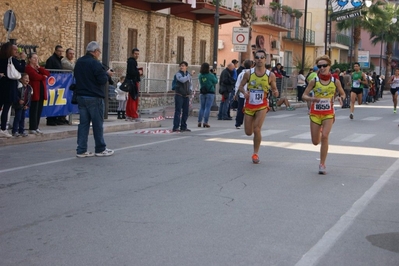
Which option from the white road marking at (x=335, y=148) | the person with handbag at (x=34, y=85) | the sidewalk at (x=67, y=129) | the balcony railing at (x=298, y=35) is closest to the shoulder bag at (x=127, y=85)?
the sidewalk at (x=67, y=129)

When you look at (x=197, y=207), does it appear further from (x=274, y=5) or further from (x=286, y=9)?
(x=286, y=9)

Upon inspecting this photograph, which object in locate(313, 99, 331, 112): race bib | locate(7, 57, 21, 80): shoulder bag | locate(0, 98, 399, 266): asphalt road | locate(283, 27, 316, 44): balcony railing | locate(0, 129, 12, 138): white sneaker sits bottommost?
locate(0, 98, 399, 266): asphalt road

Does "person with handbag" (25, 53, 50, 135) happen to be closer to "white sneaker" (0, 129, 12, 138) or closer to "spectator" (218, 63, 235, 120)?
"white sneaker" (0, 129, 12, 138)

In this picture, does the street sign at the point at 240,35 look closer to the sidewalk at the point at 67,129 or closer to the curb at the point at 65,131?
the sidewalk at the point at 67,129

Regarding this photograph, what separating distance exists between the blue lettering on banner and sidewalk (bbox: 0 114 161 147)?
1.21 feet

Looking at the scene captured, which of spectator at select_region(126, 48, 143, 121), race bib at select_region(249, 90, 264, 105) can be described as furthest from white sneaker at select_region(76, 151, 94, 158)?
spectator at select_region(126, 48, 143, 121)

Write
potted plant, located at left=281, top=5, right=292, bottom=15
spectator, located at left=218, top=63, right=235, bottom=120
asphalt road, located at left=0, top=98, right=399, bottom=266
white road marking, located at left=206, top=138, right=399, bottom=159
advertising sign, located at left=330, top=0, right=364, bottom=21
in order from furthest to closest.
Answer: advertising sign, located at left=330, top=0, right=364, bottom=21 < potted plant, located at left=281, top=5, right=292, bottom=15 < spectator, located at left=218, top=63, right=235, bottom=120 < white road marking, located at left=206, top=138, right=399, bottom=159 < asphalt road, located at left=0, top=98, right=399, bottom=266

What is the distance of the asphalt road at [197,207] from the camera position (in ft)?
20.9

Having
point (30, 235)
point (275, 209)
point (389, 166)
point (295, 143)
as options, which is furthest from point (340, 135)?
point (30, 235)

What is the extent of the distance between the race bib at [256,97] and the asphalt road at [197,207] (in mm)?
1028

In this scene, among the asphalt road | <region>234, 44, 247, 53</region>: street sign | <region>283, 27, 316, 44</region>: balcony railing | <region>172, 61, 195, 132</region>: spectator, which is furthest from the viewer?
<region>283, 27, 316, 44</region>: balcony railing

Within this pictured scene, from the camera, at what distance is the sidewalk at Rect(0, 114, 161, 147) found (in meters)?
15.2

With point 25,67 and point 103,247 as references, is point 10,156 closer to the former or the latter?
point 25,67

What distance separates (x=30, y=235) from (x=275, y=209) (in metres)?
2.80
